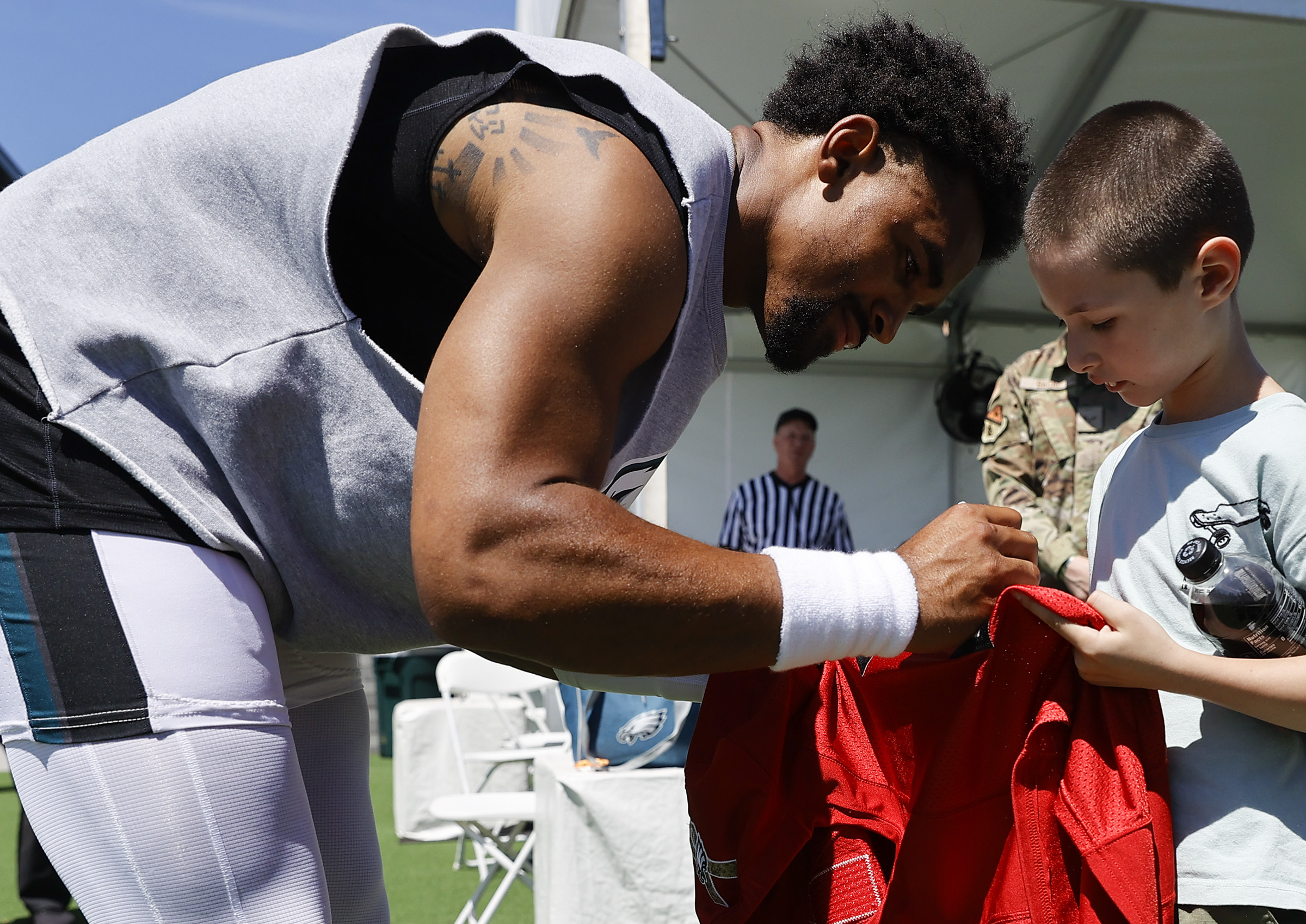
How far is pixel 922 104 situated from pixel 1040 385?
8.56 feet

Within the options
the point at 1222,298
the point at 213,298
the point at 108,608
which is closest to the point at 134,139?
the point at 213,298

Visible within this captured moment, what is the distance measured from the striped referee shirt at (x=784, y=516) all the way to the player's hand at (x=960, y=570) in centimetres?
557

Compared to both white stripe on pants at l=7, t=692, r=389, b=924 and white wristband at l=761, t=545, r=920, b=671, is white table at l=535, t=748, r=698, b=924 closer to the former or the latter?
white stripe on pants at l=7, t=692, r=389, b=924

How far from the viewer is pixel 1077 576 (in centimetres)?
301

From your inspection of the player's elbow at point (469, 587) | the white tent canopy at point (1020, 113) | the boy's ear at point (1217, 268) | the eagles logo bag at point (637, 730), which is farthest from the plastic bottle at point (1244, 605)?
the white tent canopy at point (1020, 113)

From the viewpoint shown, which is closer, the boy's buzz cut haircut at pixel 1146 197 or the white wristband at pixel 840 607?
the white wristband at pixel 840 607

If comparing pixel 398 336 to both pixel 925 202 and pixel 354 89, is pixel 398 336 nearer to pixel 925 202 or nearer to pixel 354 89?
pixel 354 89

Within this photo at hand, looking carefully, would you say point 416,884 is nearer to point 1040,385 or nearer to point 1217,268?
point 1040,385

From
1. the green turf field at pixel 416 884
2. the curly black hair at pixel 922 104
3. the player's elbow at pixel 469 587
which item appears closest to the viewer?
the player's elbow at pixel 469 587

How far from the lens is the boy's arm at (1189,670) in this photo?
1134 mm

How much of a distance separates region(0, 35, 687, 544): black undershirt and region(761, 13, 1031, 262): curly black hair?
424 mm

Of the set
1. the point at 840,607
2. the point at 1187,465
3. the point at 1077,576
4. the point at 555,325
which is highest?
the point at 555,325

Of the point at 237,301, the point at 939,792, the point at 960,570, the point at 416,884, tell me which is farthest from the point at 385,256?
the point at 416,884

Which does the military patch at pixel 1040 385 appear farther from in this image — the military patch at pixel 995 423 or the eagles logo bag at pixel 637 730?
the eagles logo bag at pixel 637 730
